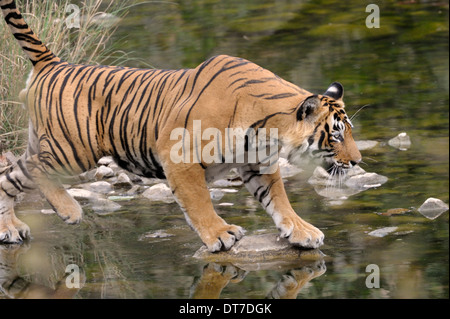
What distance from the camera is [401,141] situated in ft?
23.4

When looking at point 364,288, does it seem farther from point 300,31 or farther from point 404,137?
point 300,31

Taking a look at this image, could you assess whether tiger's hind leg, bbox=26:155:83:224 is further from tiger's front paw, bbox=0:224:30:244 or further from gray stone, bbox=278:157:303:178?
gray stone, bbox=278:157:303:178

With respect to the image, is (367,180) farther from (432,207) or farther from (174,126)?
(174,126)

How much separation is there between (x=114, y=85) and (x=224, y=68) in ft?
2.59

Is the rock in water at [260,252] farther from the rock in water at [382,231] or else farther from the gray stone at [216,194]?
the gray stone at [216,194]

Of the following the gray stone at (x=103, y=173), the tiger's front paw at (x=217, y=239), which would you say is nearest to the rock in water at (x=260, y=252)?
the tiger's front paw at (x=217, y=239)

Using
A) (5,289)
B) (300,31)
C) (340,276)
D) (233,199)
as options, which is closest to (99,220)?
(233,199)

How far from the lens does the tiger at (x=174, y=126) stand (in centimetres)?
486

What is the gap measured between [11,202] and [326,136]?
203 cm

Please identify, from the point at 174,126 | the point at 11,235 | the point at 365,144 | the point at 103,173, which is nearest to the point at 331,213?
the point at 174,126

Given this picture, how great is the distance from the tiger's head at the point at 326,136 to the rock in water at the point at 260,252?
0.47 meters

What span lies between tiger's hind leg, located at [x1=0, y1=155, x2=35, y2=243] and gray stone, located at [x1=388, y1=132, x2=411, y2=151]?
2.98 meters

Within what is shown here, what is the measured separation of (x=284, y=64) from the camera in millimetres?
9695

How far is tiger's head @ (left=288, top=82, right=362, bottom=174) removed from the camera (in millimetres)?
4816
